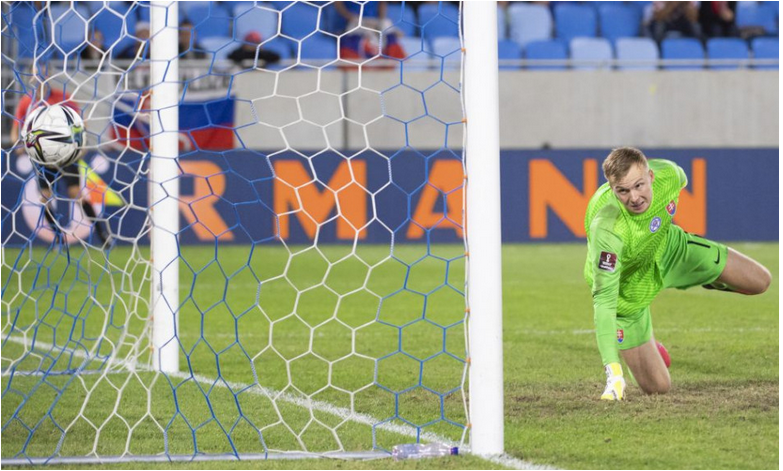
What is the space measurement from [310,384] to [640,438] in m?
1.85

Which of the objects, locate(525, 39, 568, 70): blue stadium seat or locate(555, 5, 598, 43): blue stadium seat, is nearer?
locate(525, 39, 568, 70): blue stadium seat

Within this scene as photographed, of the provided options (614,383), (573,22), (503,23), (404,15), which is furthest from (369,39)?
(614,383)

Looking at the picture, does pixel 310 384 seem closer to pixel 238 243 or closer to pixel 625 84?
pixel 238 243

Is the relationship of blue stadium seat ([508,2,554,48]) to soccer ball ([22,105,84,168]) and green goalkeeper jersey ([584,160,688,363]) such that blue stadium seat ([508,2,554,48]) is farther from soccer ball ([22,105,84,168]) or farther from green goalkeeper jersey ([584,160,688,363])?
soccer ball ([22,105,84,168])

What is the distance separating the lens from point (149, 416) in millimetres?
4387

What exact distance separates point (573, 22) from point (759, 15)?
272 centimetres

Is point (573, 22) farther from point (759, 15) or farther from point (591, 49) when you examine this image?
point (759, 15)

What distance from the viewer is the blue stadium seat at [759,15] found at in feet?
51.9

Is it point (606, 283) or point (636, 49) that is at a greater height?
point (636, 49)

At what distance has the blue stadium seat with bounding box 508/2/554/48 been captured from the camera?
15.5m

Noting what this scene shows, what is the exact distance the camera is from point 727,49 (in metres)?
15.4

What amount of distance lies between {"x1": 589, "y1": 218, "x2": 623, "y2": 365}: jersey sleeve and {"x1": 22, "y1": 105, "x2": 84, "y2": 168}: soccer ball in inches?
95.5

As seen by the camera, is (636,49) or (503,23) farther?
(503,23)

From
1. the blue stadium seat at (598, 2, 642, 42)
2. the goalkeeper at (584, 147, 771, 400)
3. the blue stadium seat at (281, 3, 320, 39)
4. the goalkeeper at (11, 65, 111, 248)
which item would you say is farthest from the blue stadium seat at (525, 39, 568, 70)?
the goalkeeper at (584, 147, 771, 400)
